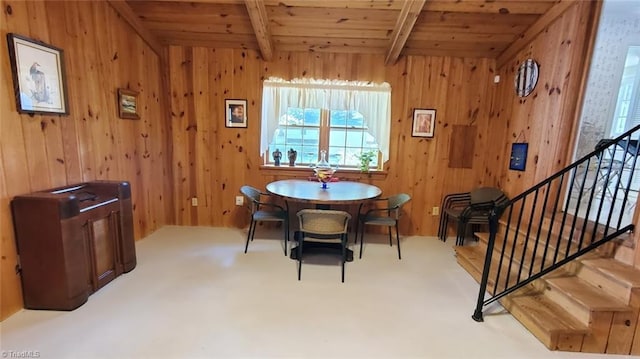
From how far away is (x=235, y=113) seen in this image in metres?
3.87

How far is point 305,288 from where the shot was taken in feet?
8.32

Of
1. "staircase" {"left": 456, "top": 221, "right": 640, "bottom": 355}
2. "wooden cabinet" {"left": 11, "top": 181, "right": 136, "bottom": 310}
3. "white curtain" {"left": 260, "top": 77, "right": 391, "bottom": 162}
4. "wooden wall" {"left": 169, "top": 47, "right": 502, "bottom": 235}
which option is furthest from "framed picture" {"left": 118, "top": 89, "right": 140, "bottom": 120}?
"staircase" {"left": 456, "top": 221, "right": 640, "bottom": 355}

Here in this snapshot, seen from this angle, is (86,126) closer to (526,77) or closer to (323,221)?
(323,221)

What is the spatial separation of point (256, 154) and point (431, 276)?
2585 millimetres

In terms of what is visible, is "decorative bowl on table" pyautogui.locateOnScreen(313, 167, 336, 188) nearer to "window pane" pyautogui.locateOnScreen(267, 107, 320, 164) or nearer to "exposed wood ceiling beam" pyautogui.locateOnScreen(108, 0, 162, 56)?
"window pane" pyautogui.locateOnScreen(267, 107, 320, 164)

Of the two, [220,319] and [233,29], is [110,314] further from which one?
[233,29]

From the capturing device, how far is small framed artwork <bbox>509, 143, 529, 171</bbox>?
3.30m

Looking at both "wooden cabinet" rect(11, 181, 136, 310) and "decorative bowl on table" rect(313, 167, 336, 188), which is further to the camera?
"decorative bowl on table" rect(313, 167, 336, 188)

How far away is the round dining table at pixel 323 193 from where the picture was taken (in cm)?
280

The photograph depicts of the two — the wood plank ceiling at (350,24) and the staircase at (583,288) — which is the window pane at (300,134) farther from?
the staircase at (583,288)

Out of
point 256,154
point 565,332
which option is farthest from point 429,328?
point 256,154

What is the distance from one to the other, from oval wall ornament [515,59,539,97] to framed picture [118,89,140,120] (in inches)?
175

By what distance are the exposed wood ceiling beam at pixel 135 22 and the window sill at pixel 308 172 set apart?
1.97m

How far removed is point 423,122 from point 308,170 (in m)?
1.65
